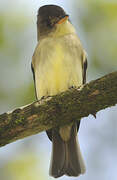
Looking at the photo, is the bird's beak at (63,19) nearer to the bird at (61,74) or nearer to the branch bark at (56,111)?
the bird at (61,74)

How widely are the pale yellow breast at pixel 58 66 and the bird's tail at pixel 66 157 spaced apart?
618 millimetres

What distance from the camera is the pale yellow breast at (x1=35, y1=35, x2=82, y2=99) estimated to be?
476cm

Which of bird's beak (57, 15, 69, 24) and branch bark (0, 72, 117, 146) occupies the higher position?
bird's beak (57, 15, 69, 24)

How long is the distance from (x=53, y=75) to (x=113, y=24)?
4.75ft

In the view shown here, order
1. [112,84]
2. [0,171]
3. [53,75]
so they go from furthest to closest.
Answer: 1. [0,171]
2. [53,75]
3. [112,84]

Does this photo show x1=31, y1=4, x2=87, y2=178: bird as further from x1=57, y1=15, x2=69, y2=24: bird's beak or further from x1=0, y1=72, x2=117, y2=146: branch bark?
x1=0, y1=72, x2=117, y2=146: branch bark

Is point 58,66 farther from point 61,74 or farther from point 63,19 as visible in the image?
point 63,19

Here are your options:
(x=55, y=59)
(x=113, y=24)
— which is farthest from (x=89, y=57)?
(x=55, y=59)

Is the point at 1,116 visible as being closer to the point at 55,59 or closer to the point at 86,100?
the point at 86,100

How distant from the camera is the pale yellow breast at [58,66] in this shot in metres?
4.76

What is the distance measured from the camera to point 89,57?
5652mm

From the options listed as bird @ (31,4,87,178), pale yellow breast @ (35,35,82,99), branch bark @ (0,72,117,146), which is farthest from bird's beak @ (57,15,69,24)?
branch bark @ (0,72,117,146)

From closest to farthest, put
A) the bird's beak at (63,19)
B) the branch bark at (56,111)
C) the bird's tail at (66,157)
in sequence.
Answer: the branch bark at (56,111) < the bird's tail at (66,157) < the bird's beak at (63,19)

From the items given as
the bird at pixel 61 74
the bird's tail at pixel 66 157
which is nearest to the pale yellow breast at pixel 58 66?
the bird at pixel 61 74
